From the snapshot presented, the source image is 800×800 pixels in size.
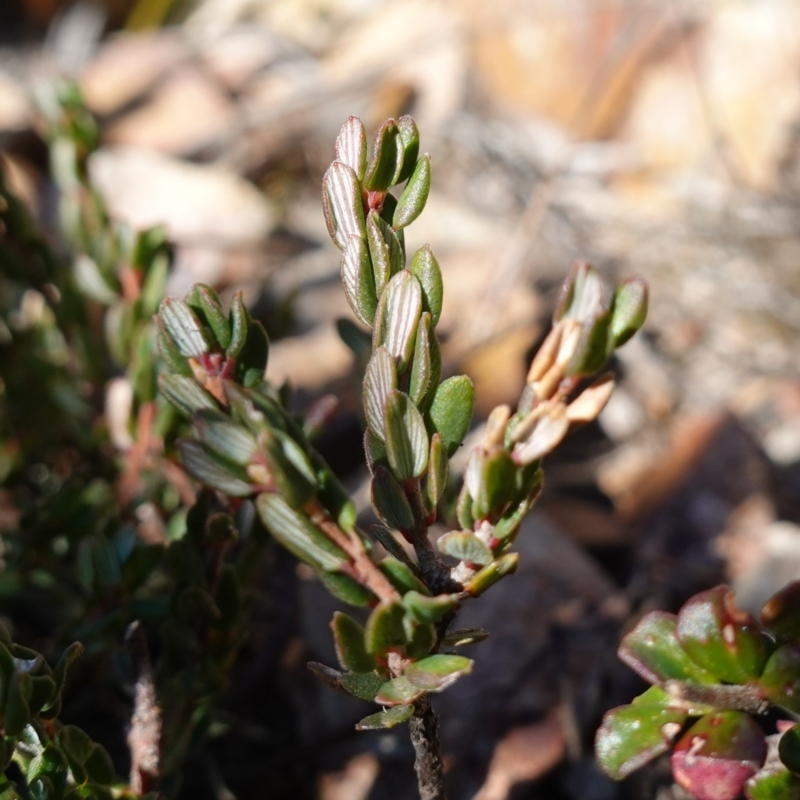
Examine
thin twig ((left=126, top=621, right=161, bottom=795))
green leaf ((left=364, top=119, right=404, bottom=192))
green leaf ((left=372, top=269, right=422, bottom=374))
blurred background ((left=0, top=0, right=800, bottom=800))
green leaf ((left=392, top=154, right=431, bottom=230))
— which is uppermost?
green leaf ((left=364, top=119, right=404, bottom=192))

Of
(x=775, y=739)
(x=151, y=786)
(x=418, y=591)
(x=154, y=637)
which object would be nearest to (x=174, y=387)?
(x=418, y=591)

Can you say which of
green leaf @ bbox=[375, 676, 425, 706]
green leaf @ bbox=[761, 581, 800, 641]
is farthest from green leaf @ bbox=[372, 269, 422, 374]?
green leaf @ bbox=[761, 581, 800, 641]

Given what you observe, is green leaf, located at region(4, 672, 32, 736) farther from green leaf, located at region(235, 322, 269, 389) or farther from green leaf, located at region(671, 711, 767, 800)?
green leaf, located at region(671, 711, 767, 800)

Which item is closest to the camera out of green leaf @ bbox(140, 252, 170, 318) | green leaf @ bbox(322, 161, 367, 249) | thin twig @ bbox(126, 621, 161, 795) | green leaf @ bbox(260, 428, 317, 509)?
green leaf @ bbox(260, 428, 317, 509)

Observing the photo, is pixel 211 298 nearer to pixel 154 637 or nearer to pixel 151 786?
pixel 151 786

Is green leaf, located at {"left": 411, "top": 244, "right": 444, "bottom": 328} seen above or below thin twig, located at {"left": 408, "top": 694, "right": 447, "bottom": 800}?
above

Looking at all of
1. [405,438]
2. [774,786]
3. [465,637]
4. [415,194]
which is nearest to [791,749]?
[774,786]

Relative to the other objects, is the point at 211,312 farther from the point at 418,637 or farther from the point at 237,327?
the point at 418,637
